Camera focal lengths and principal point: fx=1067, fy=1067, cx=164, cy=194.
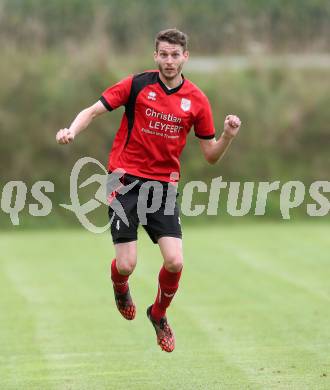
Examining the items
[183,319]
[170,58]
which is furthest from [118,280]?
[183,319]

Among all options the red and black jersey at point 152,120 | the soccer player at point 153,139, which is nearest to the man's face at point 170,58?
the soccer player at point 153,139

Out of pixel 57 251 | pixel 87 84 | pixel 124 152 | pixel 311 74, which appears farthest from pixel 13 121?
pixel 124 152

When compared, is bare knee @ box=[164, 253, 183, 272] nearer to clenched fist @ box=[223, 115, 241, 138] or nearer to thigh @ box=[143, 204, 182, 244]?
thigh @ box=[143, 204, 182, 244]

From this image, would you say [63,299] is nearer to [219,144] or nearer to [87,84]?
[219,144]

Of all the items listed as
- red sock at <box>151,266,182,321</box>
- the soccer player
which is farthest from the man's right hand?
red sock at <box>151,266,182,321</box>

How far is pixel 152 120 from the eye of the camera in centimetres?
730

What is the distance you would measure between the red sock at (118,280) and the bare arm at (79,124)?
3.66 feet

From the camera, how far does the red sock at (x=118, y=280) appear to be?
7648 mm

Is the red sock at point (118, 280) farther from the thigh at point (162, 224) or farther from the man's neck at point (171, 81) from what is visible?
the man's neck at point (171, 81)

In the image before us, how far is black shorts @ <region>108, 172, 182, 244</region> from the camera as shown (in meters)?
7.36

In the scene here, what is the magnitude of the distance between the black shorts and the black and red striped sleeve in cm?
50

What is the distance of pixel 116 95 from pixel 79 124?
43 cm

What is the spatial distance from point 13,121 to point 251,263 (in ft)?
24.4

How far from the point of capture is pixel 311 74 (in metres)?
21.7
